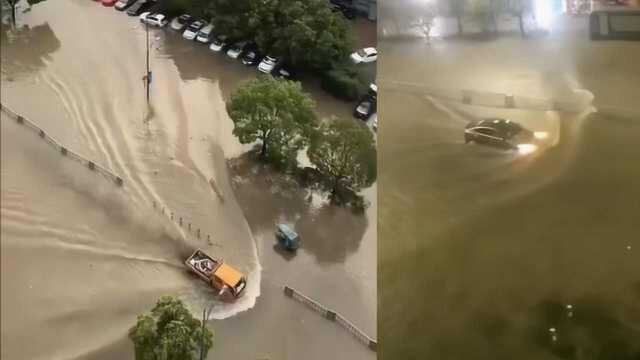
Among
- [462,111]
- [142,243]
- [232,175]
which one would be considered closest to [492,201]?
[462,111]

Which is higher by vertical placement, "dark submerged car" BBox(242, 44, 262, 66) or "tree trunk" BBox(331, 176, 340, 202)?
"dark submerged car" BBox(242, 44, 262, 66)

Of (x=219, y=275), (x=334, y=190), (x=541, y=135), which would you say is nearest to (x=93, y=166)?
(x=219, y=275)

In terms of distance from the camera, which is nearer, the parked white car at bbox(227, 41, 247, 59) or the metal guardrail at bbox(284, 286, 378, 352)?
the metal guardrail at bbox(284, 286, 378, 352)

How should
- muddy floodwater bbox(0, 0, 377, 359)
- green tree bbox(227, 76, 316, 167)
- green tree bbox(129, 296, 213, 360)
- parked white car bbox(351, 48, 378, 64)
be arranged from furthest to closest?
parked white car bbox(351, 48, 378, 64) → green tree bbox(227, 76, 316, 167) → muddy floodwater bbox(0, 0, 377, 359) → green tree bbox(129, 296, 213, 360)

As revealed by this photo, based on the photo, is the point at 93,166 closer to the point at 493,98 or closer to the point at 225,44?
the point at 225,44

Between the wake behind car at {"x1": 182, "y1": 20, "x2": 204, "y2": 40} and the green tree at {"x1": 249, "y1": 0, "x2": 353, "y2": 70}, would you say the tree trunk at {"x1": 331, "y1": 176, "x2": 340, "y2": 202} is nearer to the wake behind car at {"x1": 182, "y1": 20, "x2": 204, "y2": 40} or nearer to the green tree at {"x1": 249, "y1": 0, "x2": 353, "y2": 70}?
the green tree at {"x1": 249, "y1": 0, "x2": 353, "y2": 70}

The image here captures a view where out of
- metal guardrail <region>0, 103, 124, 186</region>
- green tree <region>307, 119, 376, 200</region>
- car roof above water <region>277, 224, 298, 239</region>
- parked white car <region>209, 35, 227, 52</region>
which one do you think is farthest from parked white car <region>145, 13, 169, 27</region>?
car roof above water <region>277, 224, 298, 239</region>
